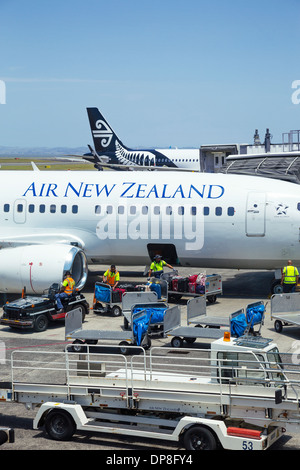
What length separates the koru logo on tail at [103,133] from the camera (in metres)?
76.1

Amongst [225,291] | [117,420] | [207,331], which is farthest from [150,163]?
[117,420]

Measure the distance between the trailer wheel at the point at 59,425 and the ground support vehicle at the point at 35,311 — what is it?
9074 millimetres

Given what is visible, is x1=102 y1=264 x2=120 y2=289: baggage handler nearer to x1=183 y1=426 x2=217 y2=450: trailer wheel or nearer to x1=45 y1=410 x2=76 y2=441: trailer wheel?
x1=45 y1=410 x2=76 y2=441: trailer wheel

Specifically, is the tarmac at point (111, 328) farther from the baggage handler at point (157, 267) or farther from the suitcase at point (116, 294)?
the baggage handler at point (157, 267)

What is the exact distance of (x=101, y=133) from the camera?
251 ft

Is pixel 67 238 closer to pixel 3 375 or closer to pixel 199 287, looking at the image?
pixel 199 287

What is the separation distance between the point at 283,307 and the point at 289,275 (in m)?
2.96

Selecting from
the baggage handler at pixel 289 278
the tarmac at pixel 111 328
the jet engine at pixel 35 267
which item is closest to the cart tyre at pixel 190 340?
the tarmac at pixel 111 328

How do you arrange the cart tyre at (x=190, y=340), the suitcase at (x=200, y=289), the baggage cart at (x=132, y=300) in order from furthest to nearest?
the suitcase at (x=200, y=289), the baggage cart at (x=132, y=300), the cart tyre at (x=190, y=340)

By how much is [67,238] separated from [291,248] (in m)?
9.19

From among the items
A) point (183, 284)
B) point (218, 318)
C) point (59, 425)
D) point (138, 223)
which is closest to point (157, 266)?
point (183, 284)

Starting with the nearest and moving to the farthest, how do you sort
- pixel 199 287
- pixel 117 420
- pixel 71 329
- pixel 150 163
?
pixel 117 420 < pixel 71 329 < pixel 199 287 < pixel 150 163

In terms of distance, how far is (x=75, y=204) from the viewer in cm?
2933
